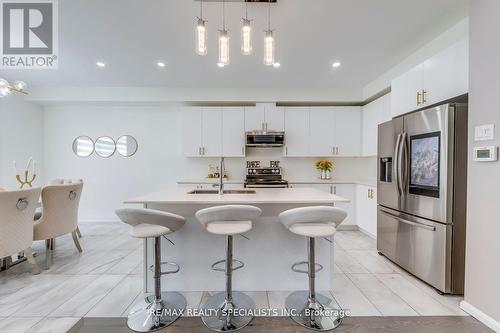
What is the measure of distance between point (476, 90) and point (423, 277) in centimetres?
181

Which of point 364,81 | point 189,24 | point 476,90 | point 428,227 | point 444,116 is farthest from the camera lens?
point 364,81

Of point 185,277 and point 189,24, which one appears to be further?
point 189,24

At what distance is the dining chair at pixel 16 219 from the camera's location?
7.41ft

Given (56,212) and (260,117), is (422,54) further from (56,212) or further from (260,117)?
(56,212)

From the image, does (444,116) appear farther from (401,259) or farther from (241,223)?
(241,223)

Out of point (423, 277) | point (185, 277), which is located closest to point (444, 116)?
point (423, 277)

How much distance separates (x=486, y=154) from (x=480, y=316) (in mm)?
1276

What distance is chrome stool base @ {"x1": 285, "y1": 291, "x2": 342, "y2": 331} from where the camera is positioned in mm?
1829

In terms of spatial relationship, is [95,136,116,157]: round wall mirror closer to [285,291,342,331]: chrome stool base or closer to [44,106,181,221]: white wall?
[44,106,181,221]: white wall

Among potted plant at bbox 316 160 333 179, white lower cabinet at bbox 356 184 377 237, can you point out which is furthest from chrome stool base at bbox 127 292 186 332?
potted plant at bbox 316 160 333 179

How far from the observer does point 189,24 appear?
8.32ft

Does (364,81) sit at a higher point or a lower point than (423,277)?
higher

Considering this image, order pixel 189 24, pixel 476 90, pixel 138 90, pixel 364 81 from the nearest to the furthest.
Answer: pixel 476 90 → pixel 189 24 → pixel 364 81 → pixel 138 90

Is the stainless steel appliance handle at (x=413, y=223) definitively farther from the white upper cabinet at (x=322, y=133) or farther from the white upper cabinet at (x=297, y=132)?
the white upper cabinet at (x=297, y=132)
